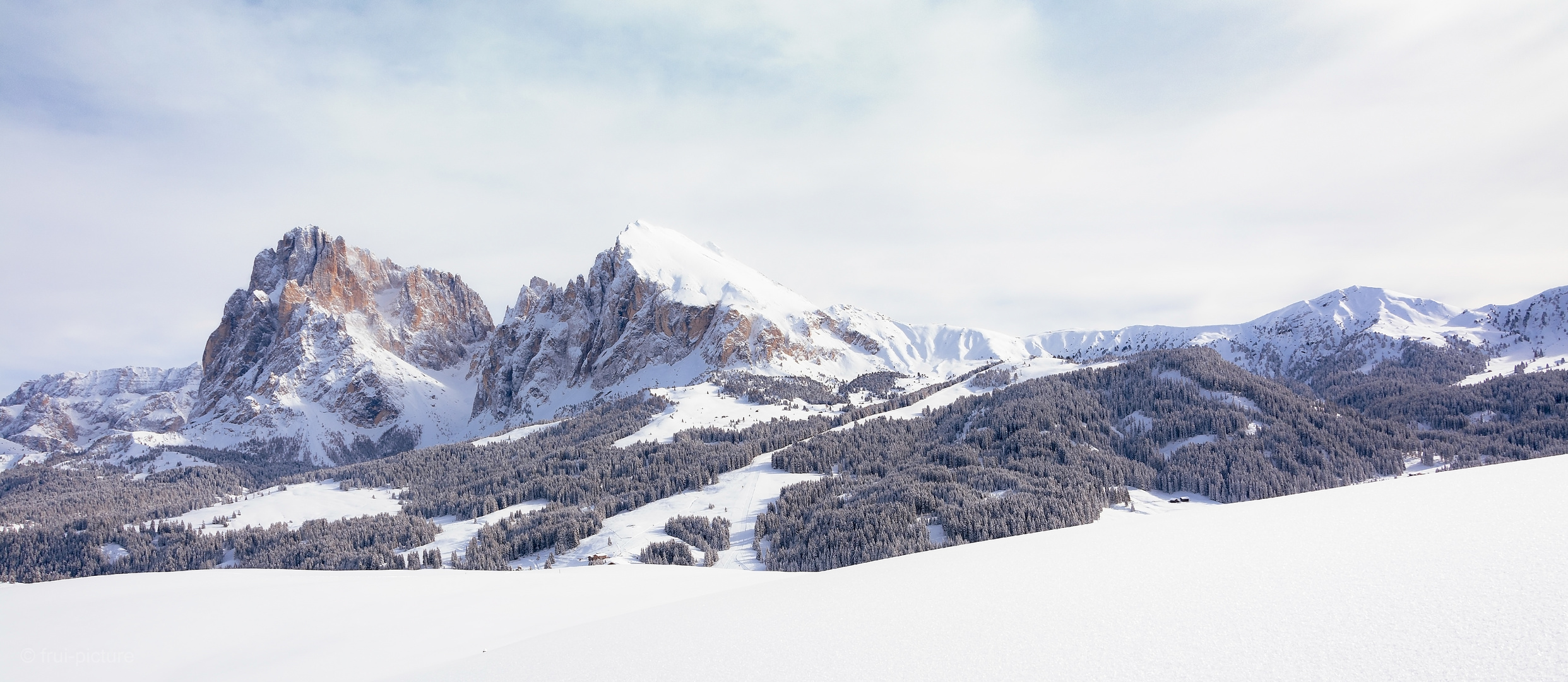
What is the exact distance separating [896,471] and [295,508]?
8968 cm

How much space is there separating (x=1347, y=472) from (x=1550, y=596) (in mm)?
87451

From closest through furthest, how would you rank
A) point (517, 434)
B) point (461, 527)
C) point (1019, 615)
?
point (1019, 615) → point (461, 527) → point (517, 434)

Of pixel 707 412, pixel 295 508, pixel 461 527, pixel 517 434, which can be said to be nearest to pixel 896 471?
pixel 461 527

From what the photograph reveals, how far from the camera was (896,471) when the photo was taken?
3034 inches

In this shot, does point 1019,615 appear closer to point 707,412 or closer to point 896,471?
point 896,471

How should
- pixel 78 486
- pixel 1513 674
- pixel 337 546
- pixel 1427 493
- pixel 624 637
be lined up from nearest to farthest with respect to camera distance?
pixel 1513 674
pixel 624 637
pixel 1427 493
pixel 337 546
pixel 78 486

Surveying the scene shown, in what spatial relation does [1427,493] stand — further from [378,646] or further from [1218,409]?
[1218,409]

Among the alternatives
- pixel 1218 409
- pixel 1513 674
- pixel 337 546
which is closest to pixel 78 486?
pixel 337 546

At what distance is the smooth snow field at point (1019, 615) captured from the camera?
562 cm

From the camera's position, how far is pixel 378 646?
11992 mm

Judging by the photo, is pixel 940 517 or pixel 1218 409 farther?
pixel 1218 409

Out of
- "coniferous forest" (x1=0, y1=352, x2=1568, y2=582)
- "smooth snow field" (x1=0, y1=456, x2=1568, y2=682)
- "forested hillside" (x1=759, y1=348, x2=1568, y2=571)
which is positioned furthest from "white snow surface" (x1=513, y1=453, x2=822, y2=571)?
"smooth snow field" (x1=0, y1=456, x2=1568, y2=682)

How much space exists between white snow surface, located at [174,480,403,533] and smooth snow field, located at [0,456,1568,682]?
275 feet

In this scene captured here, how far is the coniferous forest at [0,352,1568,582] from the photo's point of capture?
5666 centimetres
